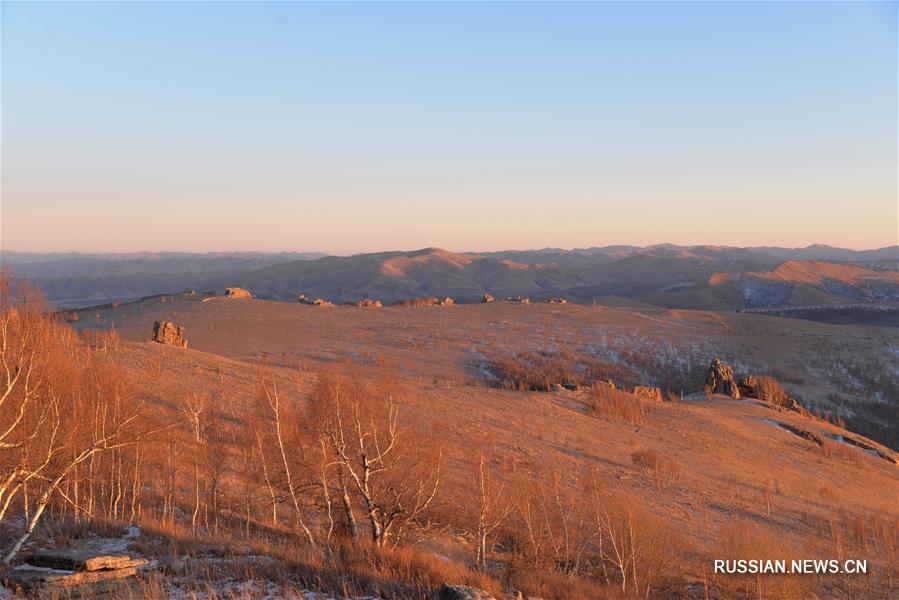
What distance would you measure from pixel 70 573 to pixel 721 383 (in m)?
34.9

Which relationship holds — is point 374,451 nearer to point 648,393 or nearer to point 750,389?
point 648,393

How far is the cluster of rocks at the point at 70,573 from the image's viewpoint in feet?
19.9

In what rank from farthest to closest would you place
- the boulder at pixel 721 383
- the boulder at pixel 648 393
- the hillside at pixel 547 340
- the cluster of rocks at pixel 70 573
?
1. the hillside at pixel 547 340
2. the boulder at pixel 721 383
3. the boulder at pixel 648 393
4. the cluster of rocks at pixel 70 573

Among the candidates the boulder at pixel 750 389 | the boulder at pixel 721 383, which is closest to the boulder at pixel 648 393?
the boulder at pixel 721 383

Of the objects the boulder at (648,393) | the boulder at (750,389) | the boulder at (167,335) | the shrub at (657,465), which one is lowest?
the boulder at (750,389)

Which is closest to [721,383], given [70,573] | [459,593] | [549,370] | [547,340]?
[549,370]

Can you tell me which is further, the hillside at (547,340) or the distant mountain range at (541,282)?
the distant mountain range at (541,282)

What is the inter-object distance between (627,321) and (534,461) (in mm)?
39229

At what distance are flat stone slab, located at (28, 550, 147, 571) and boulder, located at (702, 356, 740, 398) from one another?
33203 millimetres

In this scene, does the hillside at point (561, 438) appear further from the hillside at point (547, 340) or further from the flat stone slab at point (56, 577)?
the flat stone slab at point (56, 577)

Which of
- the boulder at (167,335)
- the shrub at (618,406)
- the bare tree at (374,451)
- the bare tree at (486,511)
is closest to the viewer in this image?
the bare tree at (374,451)

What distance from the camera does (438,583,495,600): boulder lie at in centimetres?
585

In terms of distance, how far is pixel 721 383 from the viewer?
3538cm

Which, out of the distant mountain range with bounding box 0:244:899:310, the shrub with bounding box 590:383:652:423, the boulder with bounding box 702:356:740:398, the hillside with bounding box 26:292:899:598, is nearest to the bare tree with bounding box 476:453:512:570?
the hillside with bounding box 26:292:899:598
